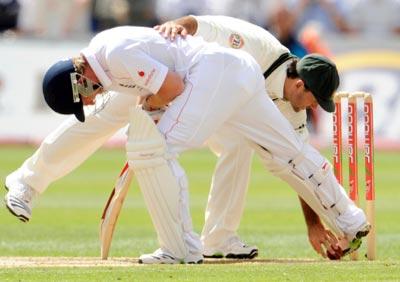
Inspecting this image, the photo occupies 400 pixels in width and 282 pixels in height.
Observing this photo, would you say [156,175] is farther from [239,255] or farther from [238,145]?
[239,255]

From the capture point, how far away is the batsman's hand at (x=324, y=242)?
25.8 feet

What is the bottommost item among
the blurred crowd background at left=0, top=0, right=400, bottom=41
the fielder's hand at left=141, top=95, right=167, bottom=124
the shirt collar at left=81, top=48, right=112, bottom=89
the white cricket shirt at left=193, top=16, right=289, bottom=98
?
the blurred crowd background at left=0, top=0, right=400, bottom=41

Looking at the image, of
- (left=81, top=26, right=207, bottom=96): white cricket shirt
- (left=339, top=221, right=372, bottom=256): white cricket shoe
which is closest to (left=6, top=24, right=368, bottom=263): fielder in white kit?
(left=81, top=26, right=207, bottom=96): white cricket shirt

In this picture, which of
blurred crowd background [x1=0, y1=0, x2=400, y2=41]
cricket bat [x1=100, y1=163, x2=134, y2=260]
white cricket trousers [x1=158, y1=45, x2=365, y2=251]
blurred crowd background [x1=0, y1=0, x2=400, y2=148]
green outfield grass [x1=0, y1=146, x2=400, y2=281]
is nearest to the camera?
green outfield grass [x1=0, y1=146, x2=400, y2=281]

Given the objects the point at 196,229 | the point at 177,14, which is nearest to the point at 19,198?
the point at 196,229

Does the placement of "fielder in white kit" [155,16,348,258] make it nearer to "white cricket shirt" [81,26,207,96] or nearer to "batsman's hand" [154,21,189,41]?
"batsman's hand" [154,21,189,41]

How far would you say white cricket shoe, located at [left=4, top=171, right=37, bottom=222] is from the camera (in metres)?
7.92

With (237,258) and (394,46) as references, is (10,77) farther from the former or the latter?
(237,258)

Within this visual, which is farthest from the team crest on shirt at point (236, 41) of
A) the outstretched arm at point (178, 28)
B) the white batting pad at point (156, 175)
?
the white batting pad at point (156, 175)

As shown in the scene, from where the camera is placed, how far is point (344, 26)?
69.2 ft

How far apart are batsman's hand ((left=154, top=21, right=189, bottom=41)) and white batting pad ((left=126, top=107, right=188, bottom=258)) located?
1.57ft

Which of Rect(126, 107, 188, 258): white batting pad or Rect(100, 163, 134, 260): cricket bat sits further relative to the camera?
Rect(100, 163, 134, 260): cricket bat

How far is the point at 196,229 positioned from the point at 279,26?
8.30 meters

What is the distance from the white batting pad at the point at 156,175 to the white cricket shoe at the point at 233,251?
0.97 m
